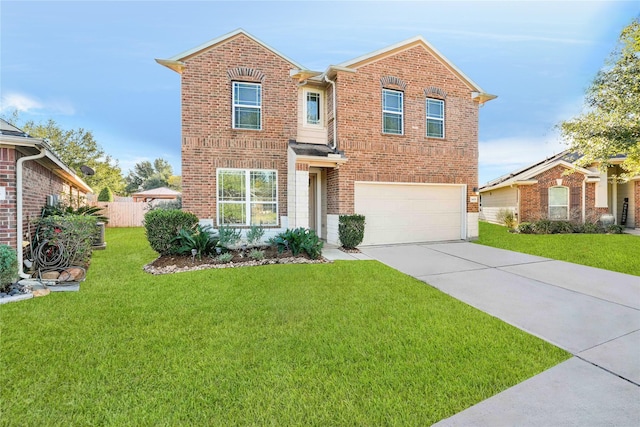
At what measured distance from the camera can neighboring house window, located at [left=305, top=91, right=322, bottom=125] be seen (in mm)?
11477

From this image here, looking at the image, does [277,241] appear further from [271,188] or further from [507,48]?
[507,48]

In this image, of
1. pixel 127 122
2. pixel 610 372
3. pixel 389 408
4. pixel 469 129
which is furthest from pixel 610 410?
pixel 127 122

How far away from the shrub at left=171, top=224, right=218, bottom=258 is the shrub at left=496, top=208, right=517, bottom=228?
16.4 metres

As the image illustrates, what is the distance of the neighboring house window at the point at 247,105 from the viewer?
10219 millimetres

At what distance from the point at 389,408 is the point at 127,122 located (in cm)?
3472

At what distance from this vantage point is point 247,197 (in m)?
10.2

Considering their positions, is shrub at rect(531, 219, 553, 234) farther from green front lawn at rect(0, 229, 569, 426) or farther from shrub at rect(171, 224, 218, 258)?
shrub at rect(171, 224, 218, 258)

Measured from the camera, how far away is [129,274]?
22.3 feet

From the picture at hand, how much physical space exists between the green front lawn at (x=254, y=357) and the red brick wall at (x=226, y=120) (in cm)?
516

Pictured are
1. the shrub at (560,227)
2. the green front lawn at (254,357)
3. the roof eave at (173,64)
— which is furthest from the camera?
the shrub at (560,227)

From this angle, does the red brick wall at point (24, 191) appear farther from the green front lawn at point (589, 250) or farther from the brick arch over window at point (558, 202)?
the brick arch over window at point (558, 202)

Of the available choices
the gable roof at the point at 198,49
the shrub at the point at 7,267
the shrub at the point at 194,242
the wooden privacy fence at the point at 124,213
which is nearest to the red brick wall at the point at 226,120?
the gable roof at the point at 198,49

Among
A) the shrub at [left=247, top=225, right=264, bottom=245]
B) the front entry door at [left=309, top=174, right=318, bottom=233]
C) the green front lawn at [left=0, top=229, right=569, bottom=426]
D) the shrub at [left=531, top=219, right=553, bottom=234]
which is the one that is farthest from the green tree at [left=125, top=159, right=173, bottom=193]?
the green front lawn at [left=0, top=229, right=569, bottom=426]

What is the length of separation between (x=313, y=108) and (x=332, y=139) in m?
1.67
